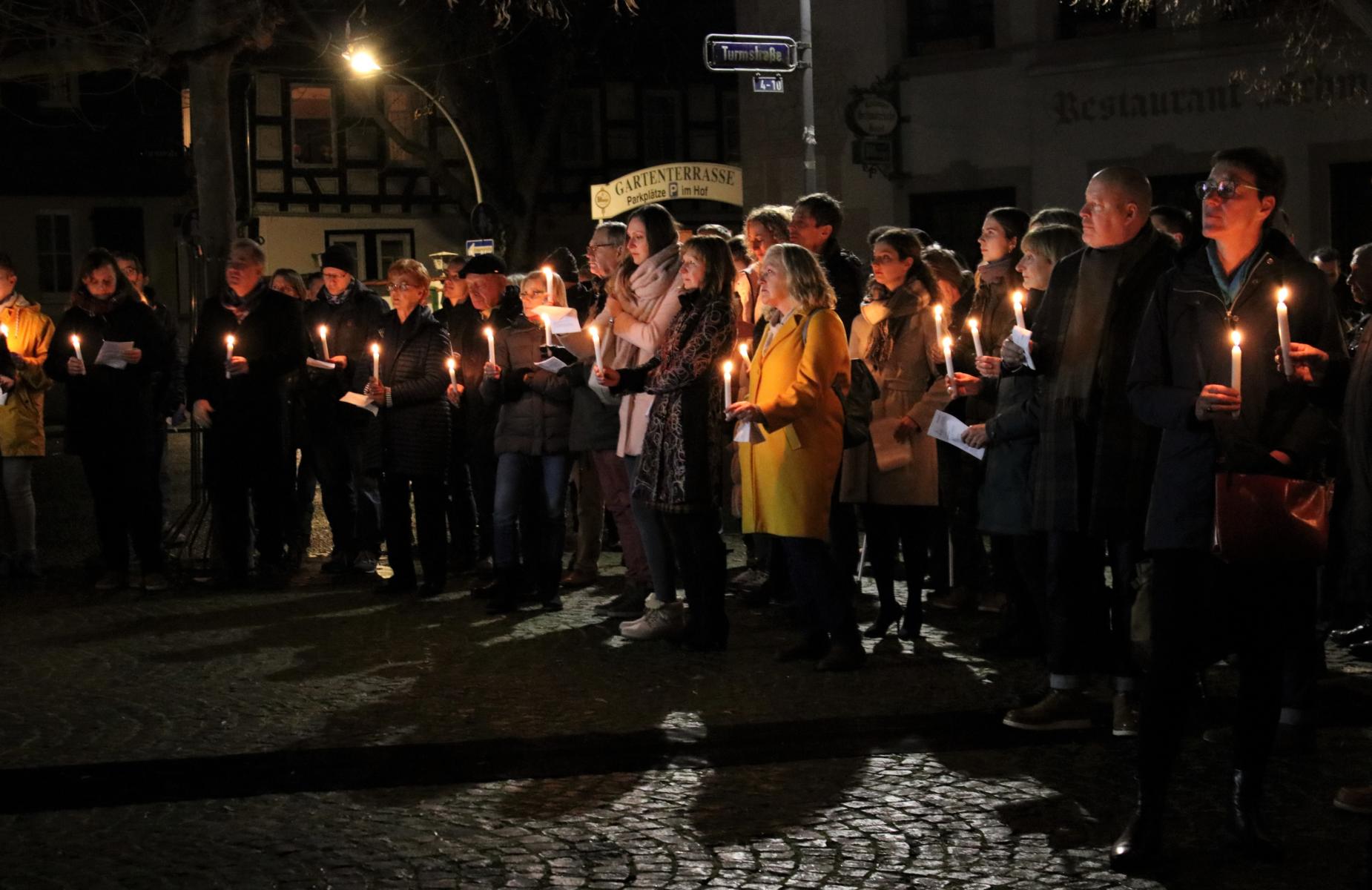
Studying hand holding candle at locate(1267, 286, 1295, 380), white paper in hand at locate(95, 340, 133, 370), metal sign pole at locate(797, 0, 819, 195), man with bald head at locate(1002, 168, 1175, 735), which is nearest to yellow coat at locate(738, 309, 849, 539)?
man with bald head at locate(1002, 168, 1175, 735)

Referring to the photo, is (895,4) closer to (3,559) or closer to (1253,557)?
(3,559)

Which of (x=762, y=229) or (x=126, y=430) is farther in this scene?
(x=126, y=430)

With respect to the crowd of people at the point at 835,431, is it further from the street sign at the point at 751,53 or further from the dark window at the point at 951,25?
the dark window at the point at 951,25

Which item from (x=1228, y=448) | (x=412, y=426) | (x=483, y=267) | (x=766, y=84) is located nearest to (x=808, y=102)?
(x=766, y=84)

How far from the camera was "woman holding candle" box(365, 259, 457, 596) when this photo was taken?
37.7ft

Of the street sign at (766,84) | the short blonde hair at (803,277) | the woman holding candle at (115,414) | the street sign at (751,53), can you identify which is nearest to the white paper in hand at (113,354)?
the woman holding candle at (115,414)

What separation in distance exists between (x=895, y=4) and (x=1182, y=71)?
413 centimetres

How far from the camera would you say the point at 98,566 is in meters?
13.2

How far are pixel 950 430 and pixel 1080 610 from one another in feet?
4.49

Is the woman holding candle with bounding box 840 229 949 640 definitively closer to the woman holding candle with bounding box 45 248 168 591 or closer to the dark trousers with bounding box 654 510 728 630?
the dark trousers with bounding box 654 510 728 630

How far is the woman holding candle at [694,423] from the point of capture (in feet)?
30.1

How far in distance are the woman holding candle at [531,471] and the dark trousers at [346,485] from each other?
204 centimetres

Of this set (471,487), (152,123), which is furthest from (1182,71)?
(152,123)

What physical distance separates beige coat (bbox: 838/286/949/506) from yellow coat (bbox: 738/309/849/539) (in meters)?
0.80
